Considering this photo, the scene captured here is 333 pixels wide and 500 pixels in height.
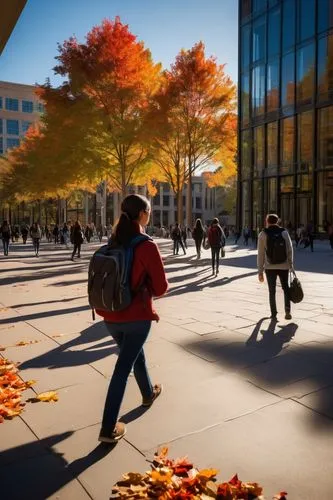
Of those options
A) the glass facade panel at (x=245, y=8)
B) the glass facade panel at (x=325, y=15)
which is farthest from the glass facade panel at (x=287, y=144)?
the glass facade panel at (x=245, y=8)

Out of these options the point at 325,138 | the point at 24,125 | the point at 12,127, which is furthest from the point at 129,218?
the point at 24,125

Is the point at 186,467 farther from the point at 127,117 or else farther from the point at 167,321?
the point at 127,117

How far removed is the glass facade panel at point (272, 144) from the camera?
3516cm

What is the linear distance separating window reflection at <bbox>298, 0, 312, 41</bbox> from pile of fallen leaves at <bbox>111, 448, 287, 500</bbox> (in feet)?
113

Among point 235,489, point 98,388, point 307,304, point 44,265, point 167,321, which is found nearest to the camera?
point 235,489

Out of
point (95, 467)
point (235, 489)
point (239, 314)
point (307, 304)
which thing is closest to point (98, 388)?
Result: point (95, 467)

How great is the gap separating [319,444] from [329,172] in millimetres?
30056

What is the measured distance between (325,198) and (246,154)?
32.5 feet

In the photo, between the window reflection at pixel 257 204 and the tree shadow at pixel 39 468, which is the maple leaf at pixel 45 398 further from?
the window reflection at pixel 257 204

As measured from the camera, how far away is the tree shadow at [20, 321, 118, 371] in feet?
17.3

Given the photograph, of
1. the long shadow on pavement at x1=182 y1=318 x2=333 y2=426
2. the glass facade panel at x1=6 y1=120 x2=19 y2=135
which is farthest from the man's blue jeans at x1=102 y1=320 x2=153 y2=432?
the glass facade panel at x1=6 y1=120 x2=19 y2=135

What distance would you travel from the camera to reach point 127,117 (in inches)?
988

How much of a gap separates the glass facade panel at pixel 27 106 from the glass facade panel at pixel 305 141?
67.9m

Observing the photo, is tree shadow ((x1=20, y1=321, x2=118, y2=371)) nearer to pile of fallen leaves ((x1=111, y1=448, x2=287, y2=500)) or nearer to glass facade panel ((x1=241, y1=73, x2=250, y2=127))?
pile of fallen leaves ((x1=111, y1=448, x2=287, y2=500))
